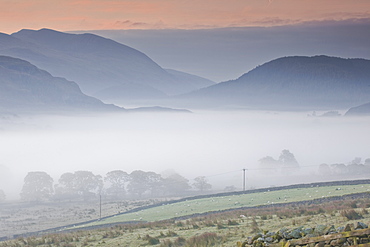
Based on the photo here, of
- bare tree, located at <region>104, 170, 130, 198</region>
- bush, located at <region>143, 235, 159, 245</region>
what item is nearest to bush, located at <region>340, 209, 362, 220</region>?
bush, located at <region>143, 235, 159, 245</region>

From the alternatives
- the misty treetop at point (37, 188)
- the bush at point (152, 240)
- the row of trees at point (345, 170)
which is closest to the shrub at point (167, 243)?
the bush at point (152, 240)

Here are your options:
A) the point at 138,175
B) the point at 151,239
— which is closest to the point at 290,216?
the point at 151,239

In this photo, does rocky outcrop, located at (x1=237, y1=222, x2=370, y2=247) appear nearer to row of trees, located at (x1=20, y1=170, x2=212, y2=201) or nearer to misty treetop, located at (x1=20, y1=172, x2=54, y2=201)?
row of trees, located at (x1=20, y1=170, x2=212, y2=201)

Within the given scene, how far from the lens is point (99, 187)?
148 m

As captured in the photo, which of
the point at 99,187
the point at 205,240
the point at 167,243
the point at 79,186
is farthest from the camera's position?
the point at 79,186

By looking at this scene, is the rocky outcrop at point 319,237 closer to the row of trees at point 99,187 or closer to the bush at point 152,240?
the bush at point 152,240

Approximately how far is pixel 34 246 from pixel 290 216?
10.9m

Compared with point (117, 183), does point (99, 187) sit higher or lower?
lower

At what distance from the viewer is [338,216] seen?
2522 centimetres

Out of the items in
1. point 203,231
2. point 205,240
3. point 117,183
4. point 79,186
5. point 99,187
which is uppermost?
point 117,183

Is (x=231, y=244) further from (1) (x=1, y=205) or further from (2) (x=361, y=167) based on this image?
(2) (x=361, y=167)

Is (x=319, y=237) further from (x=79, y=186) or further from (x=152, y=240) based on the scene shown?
(x=79, y=186)

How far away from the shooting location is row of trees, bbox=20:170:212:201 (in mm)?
139625

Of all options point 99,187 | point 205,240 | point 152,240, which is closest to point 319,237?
point 205,240
